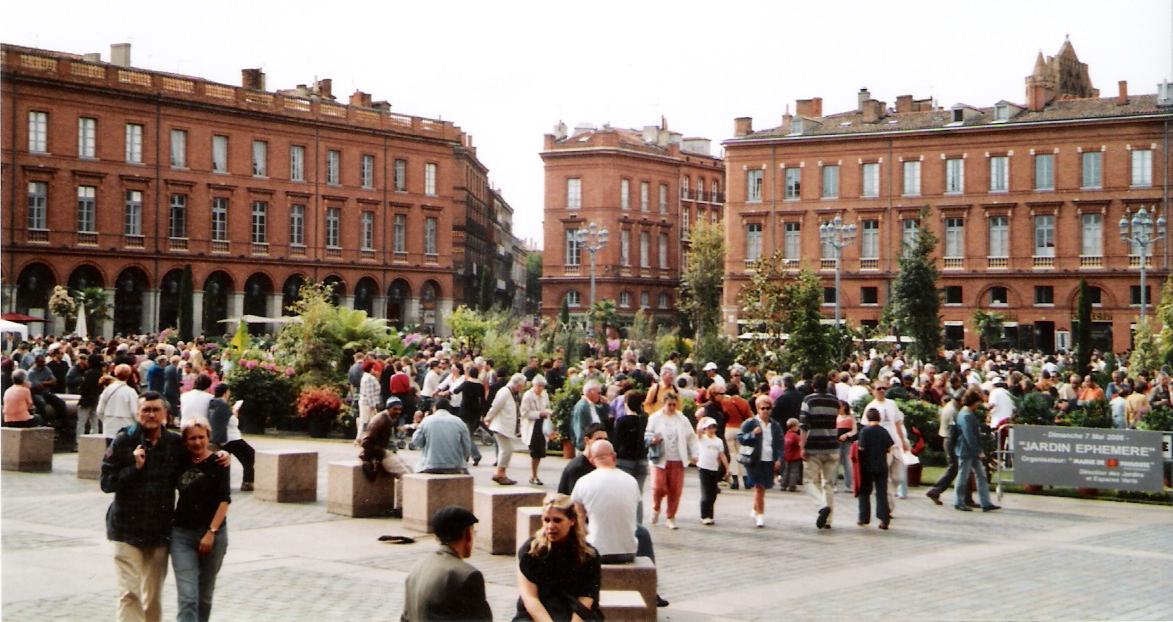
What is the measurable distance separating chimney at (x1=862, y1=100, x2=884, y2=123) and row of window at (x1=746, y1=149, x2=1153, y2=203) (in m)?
2.69

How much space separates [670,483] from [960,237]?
53.0 meters

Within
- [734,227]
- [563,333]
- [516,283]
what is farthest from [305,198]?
[516,283]

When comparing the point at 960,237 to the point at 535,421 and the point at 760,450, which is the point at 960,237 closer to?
the point at 535,421

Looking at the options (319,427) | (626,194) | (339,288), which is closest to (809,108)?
(626,194)

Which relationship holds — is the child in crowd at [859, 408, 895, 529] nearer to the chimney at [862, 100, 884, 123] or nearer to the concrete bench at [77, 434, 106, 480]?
the concrete bench at [77, 434, 106, 480]

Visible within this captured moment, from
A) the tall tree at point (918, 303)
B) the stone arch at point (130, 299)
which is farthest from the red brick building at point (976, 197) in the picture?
the stone arch at point (130, 299)

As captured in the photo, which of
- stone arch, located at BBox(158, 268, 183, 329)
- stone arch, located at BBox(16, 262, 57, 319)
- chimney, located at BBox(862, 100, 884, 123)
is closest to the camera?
stone arch, located at BBox(16, 262, 57, 319)

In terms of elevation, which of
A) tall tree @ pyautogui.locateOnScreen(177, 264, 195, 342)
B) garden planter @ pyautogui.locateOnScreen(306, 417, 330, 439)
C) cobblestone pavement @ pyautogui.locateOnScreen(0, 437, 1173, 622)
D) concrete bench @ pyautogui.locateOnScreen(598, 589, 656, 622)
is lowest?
cobblestone pavement @ pyautogui.locateOnScreen(0, 437, 1173, 622)

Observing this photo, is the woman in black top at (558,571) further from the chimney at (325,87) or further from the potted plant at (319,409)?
the chimney at (325,87)

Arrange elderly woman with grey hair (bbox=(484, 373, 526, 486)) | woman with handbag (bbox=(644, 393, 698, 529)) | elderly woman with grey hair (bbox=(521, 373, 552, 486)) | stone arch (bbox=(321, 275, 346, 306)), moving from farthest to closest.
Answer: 1. stone arch (bbox=(321, 275, 346, 306))
2. elderly woman with grey hair (bbox=(521, 373, 552, 486))
3. elderly woman with grey hair (bbox=(484, 373, 526, 486))
4. woman with handbag (bbox=(644, 393, 698, 529))

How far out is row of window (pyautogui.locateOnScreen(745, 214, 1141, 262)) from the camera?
Answer: 61.1m

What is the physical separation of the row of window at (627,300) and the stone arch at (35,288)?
3405cm

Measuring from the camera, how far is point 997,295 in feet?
209

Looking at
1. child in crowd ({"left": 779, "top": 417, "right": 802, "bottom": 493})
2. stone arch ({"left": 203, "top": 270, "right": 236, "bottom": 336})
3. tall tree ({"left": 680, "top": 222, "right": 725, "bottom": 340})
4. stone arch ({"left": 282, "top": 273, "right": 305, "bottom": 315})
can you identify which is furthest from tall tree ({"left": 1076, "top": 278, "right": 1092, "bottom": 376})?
stone arch ({"left": 282, "top": 273, "right": 305, "bottom": 315})
